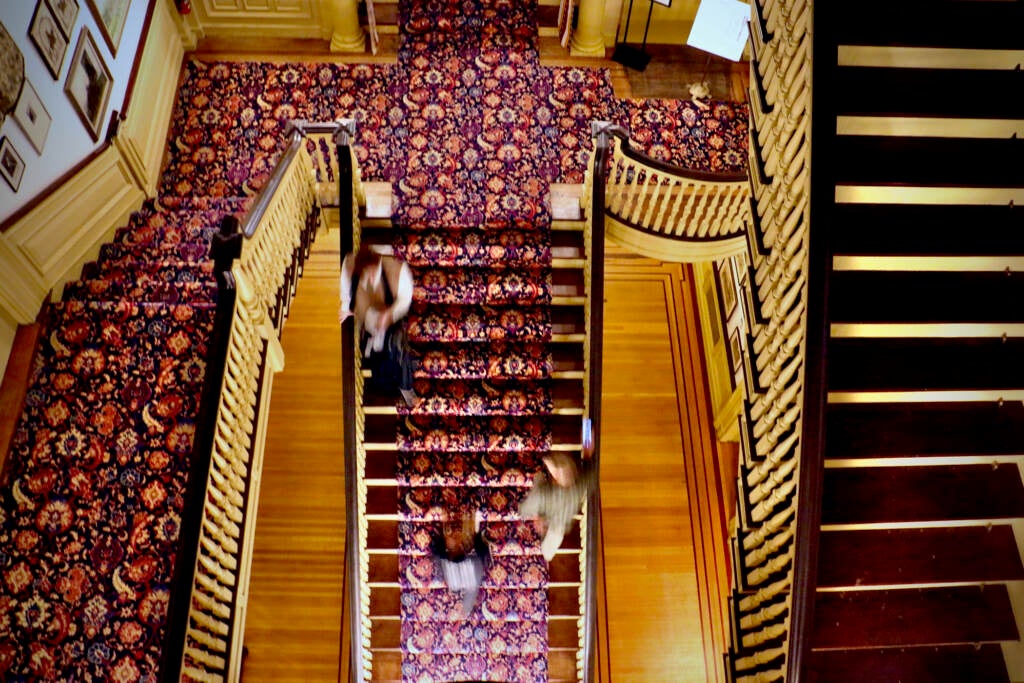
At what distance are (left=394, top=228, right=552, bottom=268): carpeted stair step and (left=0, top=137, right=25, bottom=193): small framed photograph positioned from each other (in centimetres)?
261

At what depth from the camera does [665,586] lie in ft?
22.0

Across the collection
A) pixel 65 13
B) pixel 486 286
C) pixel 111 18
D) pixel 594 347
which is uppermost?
pixel 111 18

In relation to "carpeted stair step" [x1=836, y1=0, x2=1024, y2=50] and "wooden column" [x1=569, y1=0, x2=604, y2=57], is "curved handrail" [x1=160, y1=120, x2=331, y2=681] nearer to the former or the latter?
"carpeted stair step" [x1=836, y1=0, x2=1024, y2=50]

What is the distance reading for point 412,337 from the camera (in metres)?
5.64

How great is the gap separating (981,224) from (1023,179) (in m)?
0.30

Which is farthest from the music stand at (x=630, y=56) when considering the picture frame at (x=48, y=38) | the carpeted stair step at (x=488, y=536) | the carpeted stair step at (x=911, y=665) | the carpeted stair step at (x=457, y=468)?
the carpeted stair step at (x=911, y=665)

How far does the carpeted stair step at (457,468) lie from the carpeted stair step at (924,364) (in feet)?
8.99

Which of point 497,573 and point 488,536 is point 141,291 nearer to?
point 488,536

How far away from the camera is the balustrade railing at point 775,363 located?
3.37m

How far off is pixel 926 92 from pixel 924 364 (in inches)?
54.5

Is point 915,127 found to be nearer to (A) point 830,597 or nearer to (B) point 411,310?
(A) point 830,597

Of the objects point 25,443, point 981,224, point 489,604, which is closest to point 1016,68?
point 981,224

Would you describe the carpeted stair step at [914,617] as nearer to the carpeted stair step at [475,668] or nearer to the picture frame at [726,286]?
the carpeted stair step at [475,668]

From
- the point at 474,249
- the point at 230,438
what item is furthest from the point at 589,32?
the point at 230,438
